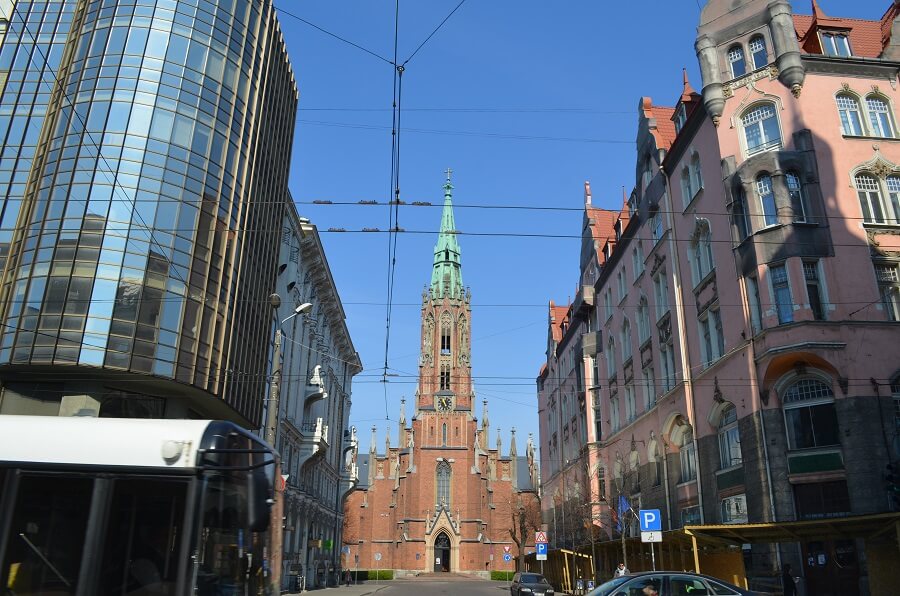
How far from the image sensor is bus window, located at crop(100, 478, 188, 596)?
7.26m

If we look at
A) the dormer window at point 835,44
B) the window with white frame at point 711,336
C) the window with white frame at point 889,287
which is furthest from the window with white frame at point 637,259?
the window with white frame at point 889,287

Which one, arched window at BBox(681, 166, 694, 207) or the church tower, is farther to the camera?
the church tower

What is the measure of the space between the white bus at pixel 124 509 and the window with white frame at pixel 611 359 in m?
35.3

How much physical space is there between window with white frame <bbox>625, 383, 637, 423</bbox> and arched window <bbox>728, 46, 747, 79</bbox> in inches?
685

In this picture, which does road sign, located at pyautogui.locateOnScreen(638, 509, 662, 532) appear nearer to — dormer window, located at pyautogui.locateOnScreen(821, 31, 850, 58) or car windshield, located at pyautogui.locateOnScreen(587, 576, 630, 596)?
car windshield, located at pyautogui.locateOnScreen(587, 576, 630, 596)

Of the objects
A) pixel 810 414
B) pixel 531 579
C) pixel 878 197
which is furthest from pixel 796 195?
pixel 531 579

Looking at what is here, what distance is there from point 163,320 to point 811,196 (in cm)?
2377

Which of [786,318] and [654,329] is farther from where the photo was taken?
[654,329]

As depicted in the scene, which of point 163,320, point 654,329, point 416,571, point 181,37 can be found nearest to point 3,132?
point 181,37

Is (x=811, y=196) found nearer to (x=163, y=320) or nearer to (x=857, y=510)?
(x=857, y=510)

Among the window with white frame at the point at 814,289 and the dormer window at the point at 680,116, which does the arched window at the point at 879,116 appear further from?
the dormer window at the point at 680,116

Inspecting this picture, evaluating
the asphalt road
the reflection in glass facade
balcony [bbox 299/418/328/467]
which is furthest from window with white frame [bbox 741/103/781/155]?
balcony [bbox 299/418/328/467]

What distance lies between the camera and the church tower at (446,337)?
10438 cm

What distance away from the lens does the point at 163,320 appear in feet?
84.0
